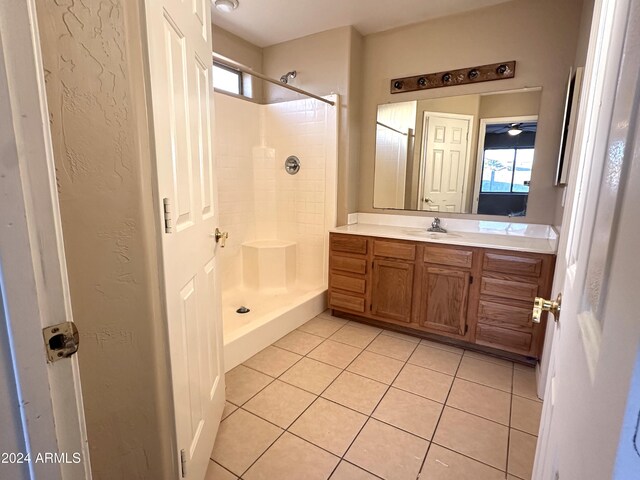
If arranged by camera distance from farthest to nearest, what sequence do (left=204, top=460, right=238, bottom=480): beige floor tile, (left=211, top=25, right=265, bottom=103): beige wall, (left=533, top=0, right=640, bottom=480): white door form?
(left=211, top=25, right=265, bottom=103): beige wall
(left=204, top=460, right=238, bottom=480): beige floor tile
(left=533, top=0, right=640, bottom=480): white door

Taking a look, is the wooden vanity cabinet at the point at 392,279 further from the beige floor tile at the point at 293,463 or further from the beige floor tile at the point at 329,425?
the beige floor tile at the point at 293,463

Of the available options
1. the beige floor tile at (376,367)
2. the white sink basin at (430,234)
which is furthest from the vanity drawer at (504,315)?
the beige floor tile at (376,367)

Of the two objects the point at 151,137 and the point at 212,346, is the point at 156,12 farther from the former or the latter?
the point at 212,346

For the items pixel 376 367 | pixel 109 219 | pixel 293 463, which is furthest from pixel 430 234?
pixel 109 219

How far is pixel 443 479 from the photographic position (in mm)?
1335

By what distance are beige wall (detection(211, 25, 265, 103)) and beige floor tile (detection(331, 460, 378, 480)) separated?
125 inches

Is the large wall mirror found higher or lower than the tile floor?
higher

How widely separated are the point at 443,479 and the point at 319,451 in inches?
21.2

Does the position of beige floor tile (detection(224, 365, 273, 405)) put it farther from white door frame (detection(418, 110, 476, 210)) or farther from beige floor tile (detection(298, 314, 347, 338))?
white door frame (detection(418, 110, 476, 210))

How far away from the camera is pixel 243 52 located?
3098 mm

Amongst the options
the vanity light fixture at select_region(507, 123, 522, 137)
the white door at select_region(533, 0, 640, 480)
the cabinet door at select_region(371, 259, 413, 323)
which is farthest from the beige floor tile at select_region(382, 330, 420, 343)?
the white door at select_region(533, 0, 640, 480)

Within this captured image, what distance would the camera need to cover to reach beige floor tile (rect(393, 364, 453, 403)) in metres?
1.88

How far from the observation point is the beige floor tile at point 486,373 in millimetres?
1989

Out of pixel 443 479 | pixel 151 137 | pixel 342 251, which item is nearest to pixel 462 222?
pixel 342 251
